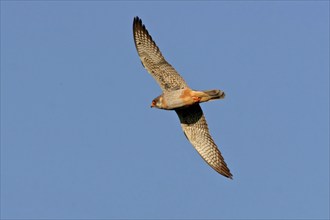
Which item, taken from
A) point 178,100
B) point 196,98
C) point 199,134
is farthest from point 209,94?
point 199,134

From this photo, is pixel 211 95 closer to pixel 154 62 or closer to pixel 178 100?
pixel 178 100

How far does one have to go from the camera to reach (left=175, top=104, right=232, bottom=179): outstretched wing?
60.6 feet

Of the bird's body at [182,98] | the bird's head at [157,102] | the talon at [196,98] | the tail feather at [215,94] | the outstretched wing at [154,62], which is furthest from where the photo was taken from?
the outstretched wing at [154,62]

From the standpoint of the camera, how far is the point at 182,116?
1877 cm

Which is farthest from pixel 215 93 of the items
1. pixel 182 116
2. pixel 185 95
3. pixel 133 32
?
pixel 133 32

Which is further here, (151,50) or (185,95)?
(151,50)

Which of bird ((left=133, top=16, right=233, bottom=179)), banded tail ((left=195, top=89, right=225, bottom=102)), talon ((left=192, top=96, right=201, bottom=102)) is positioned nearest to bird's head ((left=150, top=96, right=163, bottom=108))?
bird ((left=133, top=16, right=233, bottom=179))

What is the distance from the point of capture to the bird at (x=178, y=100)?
17.8 meters

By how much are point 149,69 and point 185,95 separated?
1573 millimetres

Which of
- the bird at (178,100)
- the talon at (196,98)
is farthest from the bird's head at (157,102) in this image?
the talon at (196,98)

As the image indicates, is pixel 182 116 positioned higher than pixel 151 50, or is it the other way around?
pixel 151 50

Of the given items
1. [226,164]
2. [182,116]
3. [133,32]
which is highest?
[133,32]

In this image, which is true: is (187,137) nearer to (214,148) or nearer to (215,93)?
(214,148)

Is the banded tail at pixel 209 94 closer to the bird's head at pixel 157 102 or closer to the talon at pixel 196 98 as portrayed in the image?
the talon at pixel 196 98
